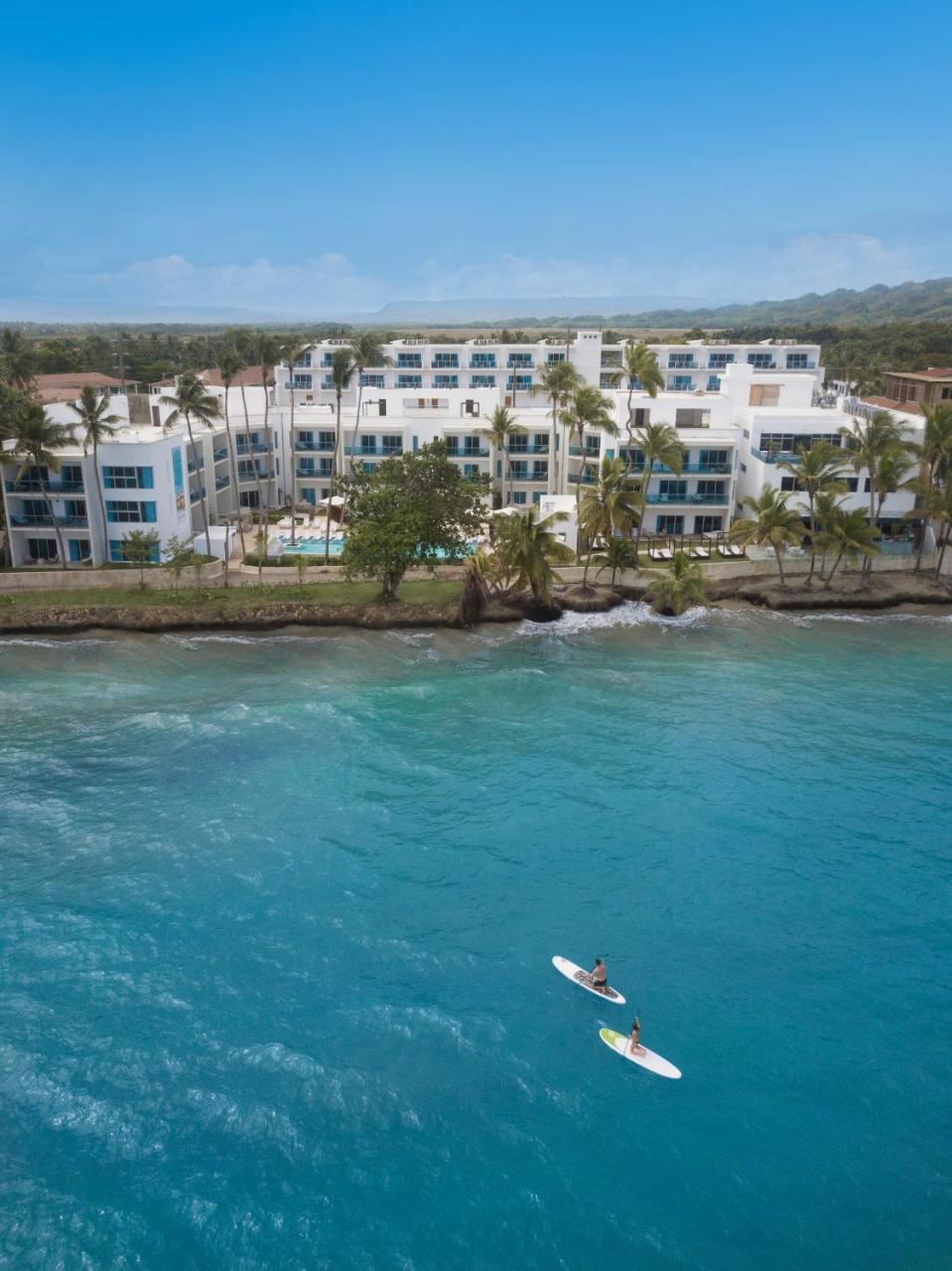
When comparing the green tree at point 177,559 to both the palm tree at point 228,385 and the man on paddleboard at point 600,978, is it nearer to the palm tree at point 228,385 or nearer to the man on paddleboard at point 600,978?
the palm tree at point 228,385

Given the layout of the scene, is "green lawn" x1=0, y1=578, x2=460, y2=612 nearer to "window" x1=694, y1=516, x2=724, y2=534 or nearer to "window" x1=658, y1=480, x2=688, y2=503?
"window" x1=658, y1=480, x2=688, y2=503

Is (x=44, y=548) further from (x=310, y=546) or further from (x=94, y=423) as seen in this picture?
(x=310, y=546)

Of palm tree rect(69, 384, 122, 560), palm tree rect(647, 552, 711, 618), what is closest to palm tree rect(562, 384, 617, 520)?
palm tree rect(647, 552, 711, 618)

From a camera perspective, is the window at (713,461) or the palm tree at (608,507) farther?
the window at (713,461)

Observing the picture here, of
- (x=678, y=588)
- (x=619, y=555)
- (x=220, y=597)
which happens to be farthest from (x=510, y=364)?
(x=220, y=597)

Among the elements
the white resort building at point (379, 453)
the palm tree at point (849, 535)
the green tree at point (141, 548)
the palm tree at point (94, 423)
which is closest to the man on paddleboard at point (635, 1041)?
the palm tree at point (849, 535)

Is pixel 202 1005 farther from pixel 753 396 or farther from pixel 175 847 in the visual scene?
pixel 753 396

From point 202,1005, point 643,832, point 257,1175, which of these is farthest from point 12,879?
point 643,832
